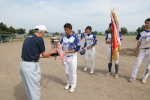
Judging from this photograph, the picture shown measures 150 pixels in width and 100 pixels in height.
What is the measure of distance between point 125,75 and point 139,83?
2.99ft

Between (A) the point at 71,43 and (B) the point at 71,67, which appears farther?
(B) the point at 71,67

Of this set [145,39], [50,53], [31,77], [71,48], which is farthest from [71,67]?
[145,39]

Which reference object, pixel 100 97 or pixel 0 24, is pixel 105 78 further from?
pixel 0 24

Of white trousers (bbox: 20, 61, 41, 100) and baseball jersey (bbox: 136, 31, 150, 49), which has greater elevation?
baseball jersey (bbox: 136, 31, 150, 49)

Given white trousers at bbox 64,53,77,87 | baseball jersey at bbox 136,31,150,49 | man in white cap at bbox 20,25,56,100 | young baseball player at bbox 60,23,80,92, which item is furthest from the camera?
baseball jersey at bbox 136,31,150,49

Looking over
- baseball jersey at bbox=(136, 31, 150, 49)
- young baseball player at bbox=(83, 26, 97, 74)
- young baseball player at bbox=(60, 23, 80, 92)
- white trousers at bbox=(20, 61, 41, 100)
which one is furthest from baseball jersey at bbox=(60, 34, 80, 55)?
baseball jersey at bbox=(136, 31, 150, 49)

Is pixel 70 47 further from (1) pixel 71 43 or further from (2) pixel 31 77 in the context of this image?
(2) pixel 31 77

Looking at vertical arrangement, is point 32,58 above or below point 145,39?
below

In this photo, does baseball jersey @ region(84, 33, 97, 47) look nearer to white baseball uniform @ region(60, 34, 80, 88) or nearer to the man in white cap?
white baseball uniform @ region(60, 34, 80, 88)

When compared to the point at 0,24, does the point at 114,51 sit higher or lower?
lower

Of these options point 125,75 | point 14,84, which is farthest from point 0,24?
point 125,75

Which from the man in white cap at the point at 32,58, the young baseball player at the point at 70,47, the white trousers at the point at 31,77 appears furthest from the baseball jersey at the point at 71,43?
the white trousers at the point at 31,77

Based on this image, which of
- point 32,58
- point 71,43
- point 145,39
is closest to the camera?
point 32,58

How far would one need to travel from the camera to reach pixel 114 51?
448 centimetres
